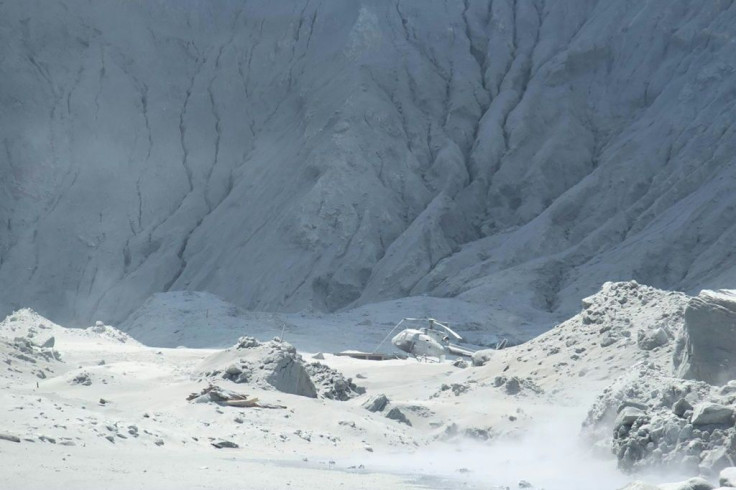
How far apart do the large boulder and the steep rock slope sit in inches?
1478

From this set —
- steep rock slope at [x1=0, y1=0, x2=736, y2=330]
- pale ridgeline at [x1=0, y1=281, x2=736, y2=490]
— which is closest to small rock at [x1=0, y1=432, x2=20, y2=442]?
pale ridgeline at [x1=0, y1=281, x2=736, y2=490]

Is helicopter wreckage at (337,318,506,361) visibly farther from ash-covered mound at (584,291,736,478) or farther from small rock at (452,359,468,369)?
ash-covered mound at (584,291,736,478)

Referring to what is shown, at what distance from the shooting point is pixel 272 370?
974 inches

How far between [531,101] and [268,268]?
18743mm

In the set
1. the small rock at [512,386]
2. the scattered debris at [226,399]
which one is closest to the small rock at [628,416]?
the scattered debris at [226,399]

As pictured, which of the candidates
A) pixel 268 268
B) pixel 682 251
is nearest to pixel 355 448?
pixel 682 251

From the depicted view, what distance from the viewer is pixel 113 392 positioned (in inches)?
977

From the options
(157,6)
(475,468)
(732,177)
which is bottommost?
(475,468)

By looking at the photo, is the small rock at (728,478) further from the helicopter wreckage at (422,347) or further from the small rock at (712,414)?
the helicopter wreckage at (422,347)

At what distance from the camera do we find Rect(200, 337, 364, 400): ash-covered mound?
970 inches

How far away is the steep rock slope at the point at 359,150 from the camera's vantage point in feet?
208

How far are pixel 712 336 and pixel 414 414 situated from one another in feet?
23.9

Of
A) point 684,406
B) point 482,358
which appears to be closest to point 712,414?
point 684,406

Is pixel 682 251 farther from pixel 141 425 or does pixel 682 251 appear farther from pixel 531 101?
pixel 141 425
